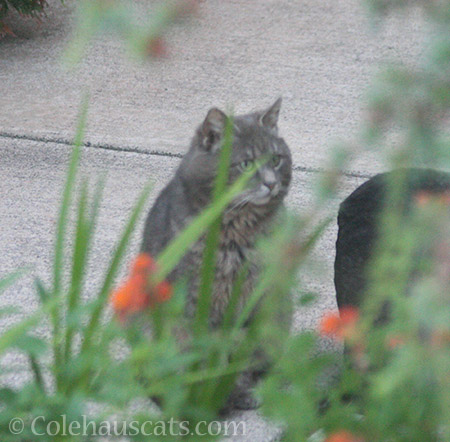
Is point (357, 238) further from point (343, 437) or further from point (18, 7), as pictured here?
point (18, 7)

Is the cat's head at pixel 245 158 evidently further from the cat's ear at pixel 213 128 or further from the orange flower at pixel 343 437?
the orange flower at pixel 343 437

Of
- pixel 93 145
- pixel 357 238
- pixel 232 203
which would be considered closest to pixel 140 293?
pixel 232 203

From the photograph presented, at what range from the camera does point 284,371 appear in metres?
2.05

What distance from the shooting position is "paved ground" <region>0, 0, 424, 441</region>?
192 inches

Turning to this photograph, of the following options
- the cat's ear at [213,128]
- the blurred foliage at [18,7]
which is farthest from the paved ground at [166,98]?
the cat's ear at [213,128]

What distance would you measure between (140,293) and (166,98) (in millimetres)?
4252

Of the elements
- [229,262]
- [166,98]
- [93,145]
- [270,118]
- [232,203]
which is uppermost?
[270,118]

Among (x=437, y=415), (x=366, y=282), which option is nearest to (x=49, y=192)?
(x=366, y=282)


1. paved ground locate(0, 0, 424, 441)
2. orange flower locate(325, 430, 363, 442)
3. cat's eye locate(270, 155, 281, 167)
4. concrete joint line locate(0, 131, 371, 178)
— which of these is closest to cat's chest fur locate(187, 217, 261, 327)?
cat's eye locate(270, 155, 281, 167)

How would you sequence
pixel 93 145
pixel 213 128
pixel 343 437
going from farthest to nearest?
1. pixel 93 145
2. pixel 213 128
3. pixel 343 437

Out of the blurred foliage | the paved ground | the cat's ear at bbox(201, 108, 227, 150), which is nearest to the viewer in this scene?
the cat's ear at bbox(201, 108, 227, 150)

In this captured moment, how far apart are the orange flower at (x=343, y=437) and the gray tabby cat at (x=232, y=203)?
143cm

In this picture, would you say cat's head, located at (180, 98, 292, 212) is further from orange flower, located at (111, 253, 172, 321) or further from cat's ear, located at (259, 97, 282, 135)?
orange flower, located at (111, 253, 172, 321)

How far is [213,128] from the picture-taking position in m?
3.51
